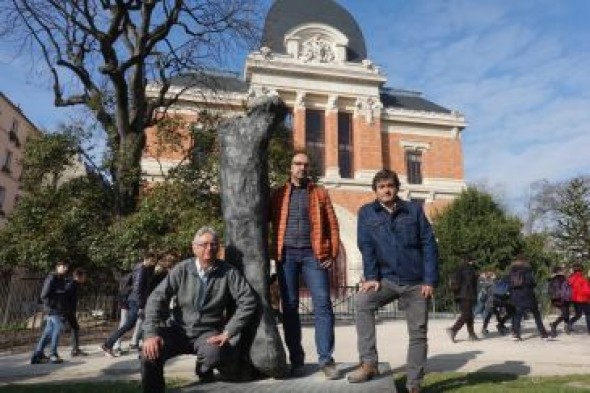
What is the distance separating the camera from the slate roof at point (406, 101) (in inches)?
1442

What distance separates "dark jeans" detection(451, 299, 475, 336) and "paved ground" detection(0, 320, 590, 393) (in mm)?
279

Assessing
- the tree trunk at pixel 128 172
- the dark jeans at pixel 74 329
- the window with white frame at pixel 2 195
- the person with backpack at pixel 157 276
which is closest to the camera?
the person with backpack at pixel 157 276

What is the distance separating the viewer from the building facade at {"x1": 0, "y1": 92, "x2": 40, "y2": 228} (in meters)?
34.9

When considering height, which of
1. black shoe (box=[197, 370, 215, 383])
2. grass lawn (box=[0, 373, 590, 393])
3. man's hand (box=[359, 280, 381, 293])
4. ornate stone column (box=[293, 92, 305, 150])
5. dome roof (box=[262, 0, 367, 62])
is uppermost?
dome roof (box=[262, 0, 367, 62])

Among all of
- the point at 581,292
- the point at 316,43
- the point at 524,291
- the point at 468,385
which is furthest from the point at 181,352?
the point at 316,43

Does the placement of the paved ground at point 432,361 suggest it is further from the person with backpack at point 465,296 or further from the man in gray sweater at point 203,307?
the man in gray sweater at point 203,307

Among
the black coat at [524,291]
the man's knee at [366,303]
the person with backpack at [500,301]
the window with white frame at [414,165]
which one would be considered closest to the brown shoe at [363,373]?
the man's knee at [366,303]

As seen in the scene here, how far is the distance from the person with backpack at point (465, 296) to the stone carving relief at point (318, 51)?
22201mm

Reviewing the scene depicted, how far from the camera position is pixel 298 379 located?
16.4 feet

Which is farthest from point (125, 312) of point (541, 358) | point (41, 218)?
point (541, 358)

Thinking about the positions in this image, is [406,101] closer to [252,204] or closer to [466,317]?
[466,317]

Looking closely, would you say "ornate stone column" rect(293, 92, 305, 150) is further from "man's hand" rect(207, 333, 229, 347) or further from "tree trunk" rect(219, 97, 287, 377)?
"man's hand" rect(207, 333, 229, 347)

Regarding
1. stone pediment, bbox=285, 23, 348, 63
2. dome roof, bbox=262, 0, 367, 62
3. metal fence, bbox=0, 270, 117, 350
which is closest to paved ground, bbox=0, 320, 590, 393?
metal fence, bbox=0, 270, 117, 350

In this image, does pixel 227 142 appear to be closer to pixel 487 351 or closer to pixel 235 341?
pixel 235 341
